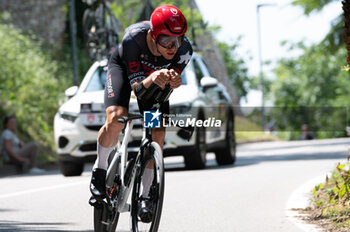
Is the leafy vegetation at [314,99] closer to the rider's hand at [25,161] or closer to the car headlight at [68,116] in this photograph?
the rider's hand at [25,161]

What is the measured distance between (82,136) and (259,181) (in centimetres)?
302

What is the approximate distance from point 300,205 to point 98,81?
581 cm

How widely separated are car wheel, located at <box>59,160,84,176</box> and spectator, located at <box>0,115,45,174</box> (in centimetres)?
182

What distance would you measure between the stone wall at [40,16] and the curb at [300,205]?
25.4 meters

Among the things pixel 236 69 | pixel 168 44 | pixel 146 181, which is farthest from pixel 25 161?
pixel 236 69

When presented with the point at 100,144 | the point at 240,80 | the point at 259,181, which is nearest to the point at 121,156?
the point at 100,144

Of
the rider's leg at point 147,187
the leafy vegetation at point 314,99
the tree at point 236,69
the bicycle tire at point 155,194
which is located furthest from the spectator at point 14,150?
the tree at point 236,69

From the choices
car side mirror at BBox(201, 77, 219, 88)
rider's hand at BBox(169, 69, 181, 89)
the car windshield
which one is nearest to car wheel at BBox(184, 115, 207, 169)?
car side mirror at BBox(201, 77, 219, 88)

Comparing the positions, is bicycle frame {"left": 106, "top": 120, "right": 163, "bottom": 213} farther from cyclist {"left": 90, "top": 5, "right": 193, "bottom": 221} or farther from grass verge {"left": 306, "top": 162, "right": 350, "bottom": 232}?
grass verge {"left": 306, "top": 162, "right": 350, "bottom": 232}

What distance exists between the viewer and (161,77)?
5.11 metres

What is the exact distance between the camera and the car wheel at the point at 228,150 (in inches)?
570

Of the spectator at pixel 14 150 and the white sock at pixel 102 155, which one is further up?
the white sock at pixel 102 155

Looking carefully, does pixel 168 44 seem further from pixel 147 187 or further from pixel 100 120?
pixel 100 120

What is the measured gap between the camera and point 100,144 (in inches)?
227
